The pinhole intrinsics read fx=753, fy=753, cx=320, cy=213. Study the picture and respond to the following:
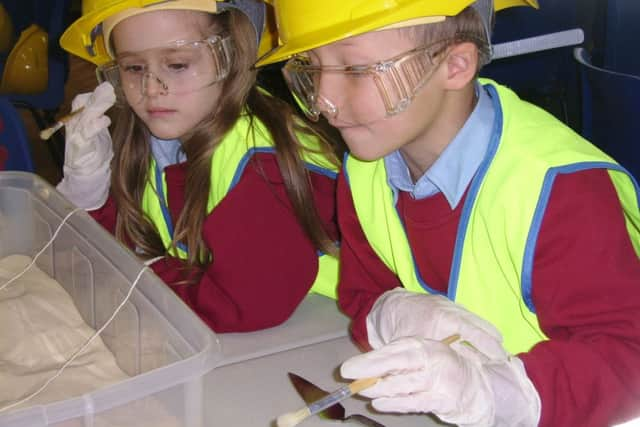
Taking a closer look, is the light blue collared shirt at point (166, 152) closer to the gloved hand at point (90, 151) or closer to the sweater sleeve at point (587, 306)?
the gloved hand at point (90, 151)

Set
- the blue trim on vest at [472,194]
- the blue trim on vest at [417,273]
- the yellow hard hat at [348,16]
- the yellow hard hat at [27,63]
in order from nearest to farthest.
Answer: the yellow hard hat at [348,16] → the blue trim on vest at [472,194] → the blue trim on vest at [417,273] → the yellow hard hat at [27,63]

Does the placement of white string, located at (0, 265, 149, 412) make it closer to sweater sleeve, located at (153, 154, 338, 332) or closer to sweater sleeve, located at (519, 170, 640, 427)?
sweater sleeve, located at (153, 154, 338, 332)

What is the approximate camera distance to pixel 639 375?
90cm

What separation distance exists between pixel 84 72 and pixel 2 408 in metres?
4.18

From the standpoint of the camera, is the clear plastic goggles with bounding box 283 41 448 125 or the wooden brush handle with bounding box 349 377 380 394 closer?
the wooden brush handle with bounding box 349 377 380 394

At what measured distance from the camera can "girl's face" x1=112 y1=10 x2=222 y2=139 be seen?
4.24ft

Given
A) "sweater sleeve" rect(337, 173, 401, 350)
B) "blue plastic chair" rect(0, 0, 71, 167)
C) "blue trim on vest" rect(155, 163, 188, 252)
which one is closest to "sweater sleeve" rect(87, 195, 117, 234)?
"blue trim on vest" rect(155, 163, 188, 252)

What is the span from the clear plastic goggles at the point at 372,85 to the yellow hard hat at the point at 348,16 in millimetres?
48

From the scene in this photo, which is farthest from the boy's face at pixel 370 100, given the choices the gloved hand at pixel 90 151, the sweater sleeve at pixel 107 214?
the sweater sleeve at pixel 107 214

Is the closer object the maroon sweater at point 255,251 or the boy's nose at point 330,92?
the boy's nose at point 330,92

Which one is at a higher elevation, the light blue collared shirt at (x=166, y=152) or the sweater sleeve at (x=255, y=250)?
the light blue collared shirt at (x=166, y=152)

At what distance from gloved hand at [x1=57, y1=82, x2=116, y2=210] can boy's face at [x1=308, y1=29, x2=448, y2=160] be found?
679mm

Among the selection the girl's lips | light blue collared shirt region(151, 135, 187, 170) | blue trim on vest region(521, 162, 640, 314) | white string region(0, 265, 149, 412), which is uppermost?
the girl's lips

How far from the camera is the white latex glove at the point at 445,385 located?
86 cm
